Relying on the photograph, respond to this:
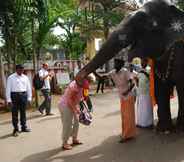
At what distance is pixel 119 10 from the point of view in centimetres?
2227

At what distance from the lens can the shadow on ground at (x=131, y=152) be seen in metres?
7.33

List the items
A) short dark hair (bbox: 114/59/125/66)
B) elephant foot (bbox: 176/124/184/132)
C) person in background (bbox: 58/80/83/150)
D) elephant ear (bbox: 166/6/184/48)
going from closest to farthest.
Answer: elephant ear (bbox: 166/6/184/48) → person in background (bbox: 58/80/83/150) → short dark hair (bbox: 114/59/125/66) → elephant foot (bbox: 176/124/184/132)

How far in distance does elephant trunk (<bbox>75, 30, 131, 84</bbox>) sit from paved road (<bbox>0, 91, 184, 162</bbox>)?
1.44 m

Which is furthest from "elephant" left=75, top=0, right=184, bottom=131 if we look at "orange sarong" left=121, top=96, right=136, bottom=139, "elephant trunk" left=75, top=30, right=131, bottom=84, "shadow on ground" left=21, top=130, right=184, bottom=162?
"shadow on ground" left=21, top=130, right=184, bottom=162

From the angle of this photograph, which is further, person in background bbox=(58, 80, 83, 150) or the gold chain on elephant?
the gold chain on elephant

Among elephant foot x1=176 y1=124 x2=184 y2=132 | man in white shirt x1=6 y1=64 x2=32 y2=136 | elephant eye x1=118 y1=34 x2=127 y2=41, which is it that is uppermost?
elephant eye x1=118 y1=34 x2=127 y2=41

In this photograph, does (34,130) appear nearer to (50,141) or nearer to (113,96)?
(50,141)

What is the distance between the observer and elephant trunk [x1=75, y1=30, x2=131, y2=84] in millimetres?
7104

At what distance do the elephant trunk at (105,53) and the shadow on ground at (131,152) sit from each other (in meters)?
1.38

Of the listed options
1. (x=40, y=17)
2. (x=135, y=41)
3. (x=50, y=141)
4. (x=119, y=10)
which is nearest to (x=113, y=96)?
(x=40, y=17)

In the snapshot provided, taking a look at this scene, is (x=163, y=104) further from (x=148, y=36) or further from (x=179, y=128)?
(x=148, y=36)

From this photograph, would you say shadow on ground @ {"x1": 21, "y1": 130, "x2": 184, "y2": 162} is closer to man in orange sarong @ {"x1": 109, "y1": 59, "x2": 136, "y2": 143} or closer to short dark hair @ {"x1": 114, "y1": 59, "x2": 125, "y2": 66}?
man in orange sarong @ {"x1": 109, "y1": 59, "x2": 136, "y2": 143}

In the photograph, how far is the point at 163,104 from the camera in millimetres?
8992

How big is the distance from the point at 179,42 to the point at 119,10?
46.8ft
